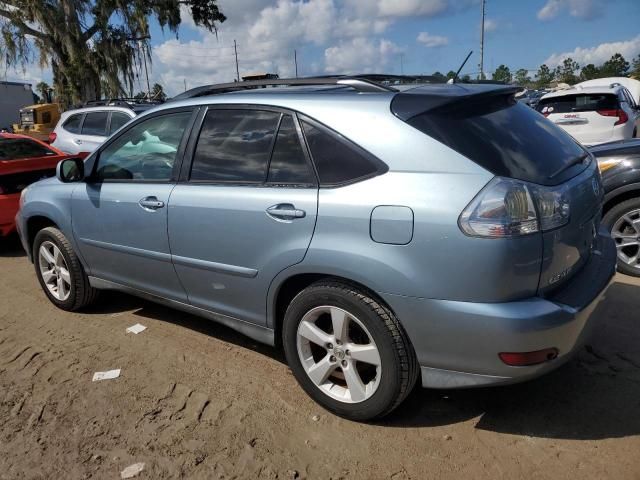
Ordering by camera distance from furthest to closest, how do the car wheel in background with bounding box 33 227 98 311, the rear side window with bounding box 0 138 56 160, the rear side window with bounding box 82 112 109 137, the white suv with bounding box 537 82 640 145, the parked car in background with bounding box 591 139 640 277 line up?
the white suv with bounding box 537 82 640 145 < the rear side window with bounding box 82 112 109 137 < the rear side window with bounding box 0 138 56 160 < the parked car in background with bounding box 591 139 640 277 < the car wheel in background with bounding box 33 227 98 311

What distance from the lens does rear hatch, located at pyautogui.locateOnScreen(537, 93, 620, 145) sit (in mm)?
9234

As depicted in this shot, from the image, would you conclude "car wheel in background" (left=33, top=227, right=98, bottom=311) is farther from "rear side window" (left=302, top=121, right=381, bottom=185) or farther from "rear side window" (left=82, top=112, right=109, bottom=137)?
"rear side window" (left=82, top=112, right=109, bottom=137)

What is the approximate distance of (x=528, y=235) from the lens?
7.27 feet

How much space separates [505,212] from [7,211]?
5.86 metres

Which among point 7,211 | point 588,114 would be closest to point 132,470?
point 7,211

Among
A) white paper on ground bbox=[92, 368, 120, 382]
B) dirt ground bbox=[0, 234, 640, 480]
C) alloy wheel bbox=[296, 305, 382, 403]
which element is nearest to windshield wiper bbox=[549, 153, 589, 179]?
dirt ground bbox=[0, 234, 640, 480]

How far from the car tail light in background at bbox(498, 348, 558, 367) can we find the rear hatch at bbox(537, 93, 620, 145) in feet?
26.2

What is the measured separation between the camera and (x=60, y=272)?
4.37m

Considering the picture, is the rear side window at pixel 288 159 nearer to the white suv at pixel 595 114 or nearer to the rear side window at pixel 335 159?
the rear side window at pixel 335 159

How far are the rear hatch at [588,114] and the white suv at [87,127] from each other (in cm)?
743

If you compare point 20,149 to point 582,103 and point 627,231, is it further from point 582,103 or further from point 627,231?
point 582,103

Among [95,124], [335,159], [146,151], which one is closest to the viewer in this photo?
[335,159]

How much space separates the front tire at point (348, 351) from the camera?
97.8 inches

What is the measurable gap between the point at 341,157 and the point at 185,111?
132 cm
